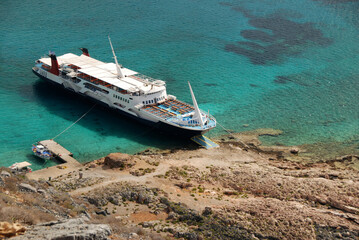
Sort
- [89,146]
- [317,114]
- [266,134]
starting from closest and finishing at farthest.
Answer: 1. [89,146]
2. [266,134]
3. [317,114]

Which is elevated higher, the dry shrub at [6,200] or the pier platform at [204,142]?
the dry shrub at [6,200]

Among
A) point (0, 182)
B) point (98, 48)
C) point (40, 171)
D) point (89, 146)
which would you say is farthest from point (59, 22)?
point (0, 182)

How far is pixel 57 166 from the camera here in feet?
208

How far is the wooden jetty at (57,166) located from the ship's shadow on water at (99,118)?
7.95m

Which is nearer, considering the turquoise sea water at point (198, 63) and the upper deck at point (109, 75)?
the turquoise sea water at point (198, 63)

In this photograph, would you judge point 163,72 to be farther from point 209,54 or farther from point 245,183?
point 245,183

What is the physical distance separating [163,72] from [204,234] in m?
62.8

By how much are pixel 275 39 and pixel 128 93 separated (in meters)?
63.1

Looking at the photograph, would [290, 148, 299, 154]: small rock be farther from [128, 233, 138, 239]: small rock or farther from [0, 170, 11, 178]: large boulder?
[0, 170, 11, 178]: large boulder

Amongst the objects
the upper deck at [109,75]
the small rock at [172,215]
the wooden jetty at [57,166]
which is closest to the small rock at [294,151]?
the upper deck at [109,75]

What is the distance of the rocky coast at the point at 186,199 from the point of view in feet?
124

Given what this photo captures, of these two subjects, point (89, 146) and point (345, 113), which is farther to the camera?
point (345, 113)

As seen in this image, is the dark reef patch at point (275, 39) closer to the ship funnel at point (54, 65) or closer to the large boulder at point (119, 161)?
the ship funnel at point (54, 65)

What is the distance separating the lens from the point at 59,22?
128m
